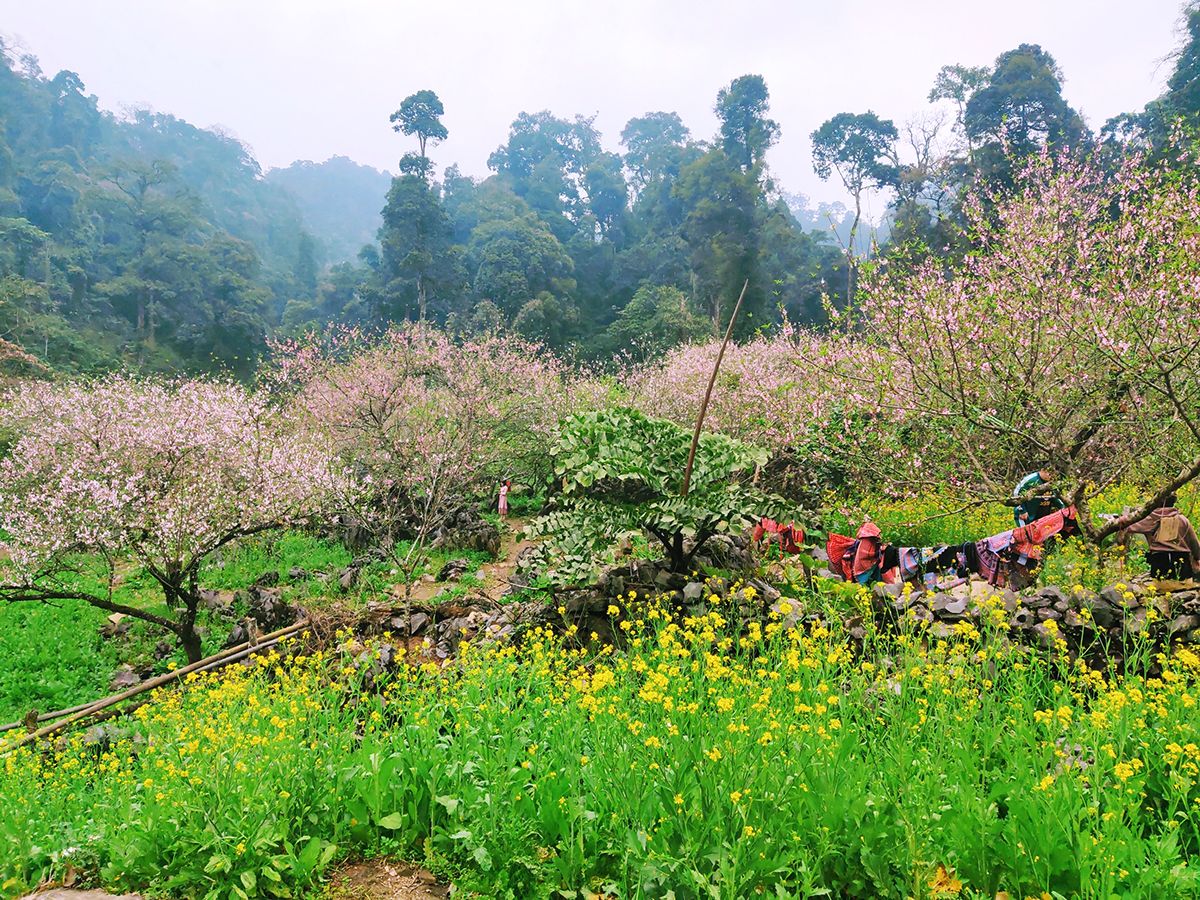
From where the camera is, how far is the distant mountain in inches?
3564

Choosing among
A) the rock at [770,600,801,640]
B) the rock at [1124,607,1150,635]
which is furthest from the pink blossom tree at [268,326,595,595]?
the rock at [1124,607,1150,635]

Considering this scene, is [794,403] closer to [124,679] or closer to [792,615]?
[792,615]

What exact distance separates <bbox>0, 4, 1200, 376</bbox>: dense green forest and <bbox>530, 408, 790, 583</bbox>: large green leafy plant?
24.3 metres

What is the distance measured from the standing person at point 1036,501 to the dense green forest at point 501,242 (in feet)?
81.5

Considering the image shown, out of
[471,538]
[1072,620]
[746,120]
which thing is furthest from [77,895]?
[746,120]

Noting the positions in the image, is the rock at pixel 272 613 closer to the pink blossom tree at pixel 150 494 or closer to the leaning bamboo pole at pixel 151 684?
the pink blossom tree at pixel 150 494

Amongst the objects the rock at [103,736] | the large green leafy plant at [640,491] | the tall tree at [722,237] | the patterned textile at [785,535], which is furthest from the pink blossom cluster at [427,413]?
the tall tree at [722,237]

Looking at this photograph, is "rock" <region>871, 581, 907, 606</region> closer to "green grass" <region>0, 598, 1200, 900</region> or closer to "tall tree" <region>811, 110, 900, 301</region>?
"green grass" <region>0, 598, 1200, 900</region>

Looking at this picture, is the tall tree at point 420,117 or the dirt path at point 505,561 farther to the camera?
the tall tree at point 420,117

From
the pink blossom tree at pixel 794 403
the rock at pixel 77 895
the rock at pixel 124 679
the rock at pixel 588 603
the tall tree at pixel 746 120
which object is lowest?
the rock at pixel 124 679

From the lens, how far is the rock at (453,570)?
1092cm

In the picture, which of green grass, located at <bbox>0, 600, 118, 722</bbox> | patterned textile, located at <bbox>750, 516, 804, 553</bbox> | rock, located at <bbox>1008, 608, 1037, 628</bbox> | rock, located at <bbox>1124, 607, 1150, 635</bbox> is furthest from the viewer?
green grass, located at <bbox>0, 600, 118, 722</bbox>

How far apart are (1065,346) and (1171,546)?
2389 millimetres

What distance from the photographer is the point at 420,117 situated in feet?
148
